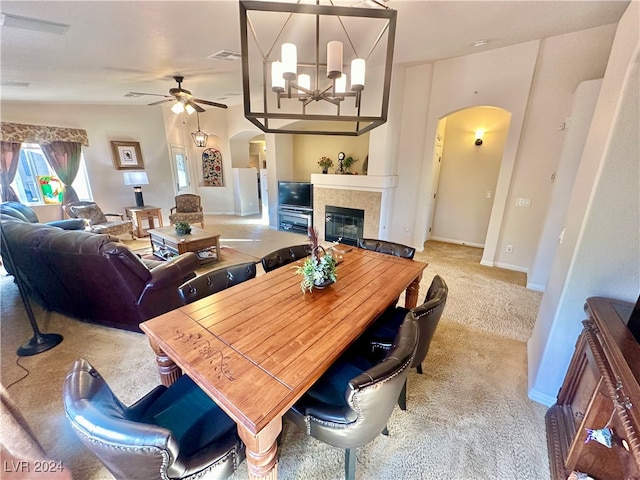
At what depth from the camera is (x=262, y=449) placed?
38.8 inches

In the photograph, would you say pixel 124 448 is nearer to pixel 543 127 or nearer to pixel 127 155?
pixel 543 127

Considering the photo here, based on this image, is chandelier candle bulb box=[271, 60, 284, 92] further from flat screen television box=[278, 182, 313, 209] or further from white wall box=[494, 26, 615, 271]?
flat screen television box=[278, 182, 313, 209]

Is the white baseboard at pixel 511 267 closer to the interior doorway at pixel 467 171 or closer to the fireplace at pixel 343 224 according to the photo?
the interior doorway at pixel 467 171

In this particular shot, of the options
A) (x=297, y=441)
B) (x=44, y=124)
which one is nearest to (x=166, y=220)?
(x=44, y=124)

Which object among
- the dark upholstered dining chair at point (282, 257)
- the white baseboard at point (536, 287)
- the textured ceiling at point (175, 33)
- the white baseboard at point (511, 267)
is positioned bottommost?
the white baseboard at point (536, 287)

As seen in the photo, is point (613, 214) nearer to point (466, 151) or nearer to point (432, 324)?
point (432, 324)

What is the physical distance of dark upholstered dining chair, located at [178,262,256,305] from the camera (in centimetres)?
170

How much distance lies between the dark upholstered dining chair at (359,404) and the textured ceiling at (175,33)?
2784 millimetres

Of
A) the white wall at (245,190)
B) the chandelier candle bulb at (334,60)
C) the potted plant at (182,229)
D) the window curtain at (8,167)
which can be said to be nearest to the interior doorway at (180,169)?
the white wall at (245,190)

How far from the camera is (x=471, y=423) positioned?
1.71 metres

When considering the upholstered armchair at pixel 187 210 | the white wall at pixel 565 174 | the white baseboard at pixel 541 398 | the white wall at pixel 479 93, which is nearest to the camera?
the white baseboard at pixel 541 398

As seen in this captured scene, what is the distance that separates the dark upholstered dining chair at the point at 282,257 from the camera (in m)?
2.30

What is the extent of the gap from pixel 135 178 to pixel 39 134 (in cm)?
163

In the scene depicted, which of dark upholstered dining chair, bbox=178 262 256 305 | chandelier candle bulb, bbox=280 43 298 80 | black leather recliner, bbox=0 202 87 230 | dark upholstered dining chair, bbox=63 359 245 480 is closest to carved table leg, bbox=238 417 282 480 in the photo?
dark upholstered dining chair, bbox=63 359 245 480
